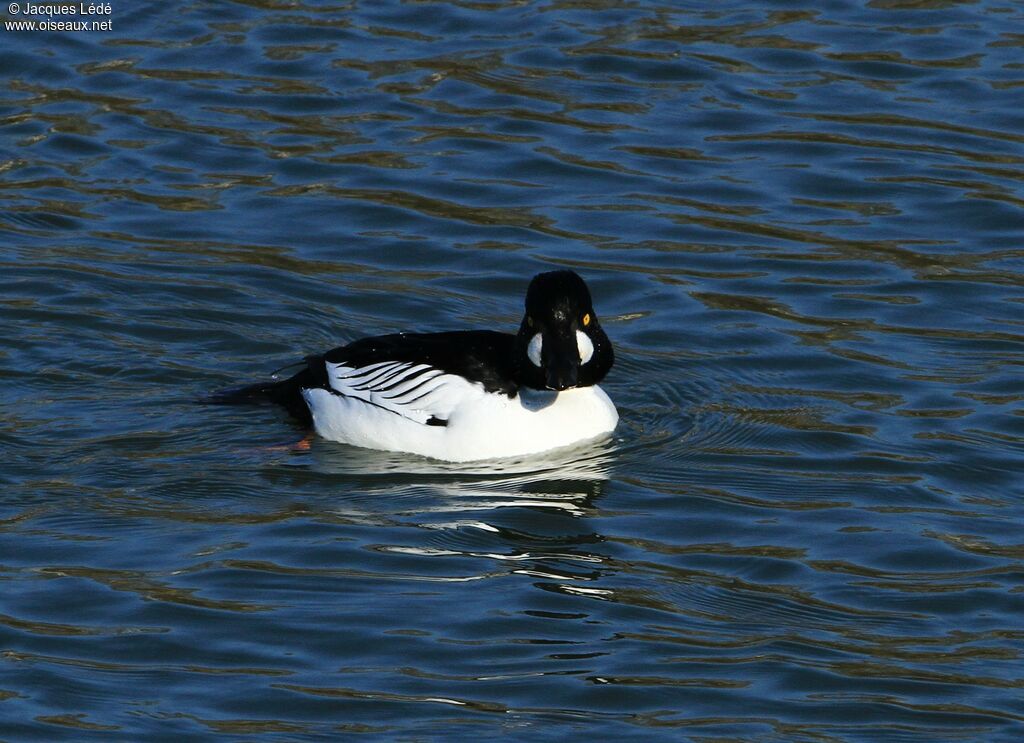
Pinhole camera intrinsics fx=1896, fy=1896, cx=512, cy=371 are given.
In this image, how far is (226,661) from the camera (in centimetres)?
750

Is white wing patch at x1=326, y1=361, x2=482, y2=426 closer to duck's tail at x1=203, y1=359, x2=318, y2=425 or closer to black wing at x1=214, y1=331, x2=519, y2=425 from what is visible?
black wing at x1=214, y1=331, x2=519, y2=425

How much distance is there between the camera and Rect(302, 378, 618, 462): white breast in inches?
391

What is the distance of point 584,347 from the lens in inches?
386

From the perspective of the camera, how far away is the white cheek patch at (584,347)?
32.1 feet

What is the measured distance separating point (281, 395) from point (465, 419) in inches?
48.5

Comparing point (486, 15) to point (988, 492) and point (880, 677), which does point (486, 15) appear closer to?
point (988, 492)

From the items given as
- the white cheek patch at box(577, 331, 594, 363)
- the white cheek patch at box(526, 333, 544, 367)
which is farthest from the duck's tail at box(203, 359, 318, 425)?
the white cheek patch at box(577, 331, 594, 363)

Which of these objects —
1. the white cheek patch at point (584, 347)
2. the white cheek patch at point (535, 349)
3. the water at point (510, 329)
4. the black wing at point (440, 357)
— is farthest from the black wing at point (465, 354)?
the water at point (510, 329)

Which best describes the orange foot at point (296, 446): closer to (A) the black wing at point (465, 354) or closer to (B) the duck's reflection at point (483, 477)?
(B) the duck's reflection at point (483, 477)

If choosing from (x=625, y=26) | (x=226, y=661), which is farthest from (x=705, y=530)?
(x=625, y=26)

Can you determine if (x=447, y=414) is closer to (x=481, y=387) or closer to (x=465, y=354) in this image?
(x=481, y=387)

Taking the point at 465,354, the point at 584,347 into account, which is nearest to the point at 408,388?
the point at 465,354

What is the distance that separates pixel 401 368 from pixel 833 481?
2369 mm

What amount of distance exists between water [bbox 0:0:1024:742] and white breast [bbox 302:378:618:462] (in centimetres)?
14
